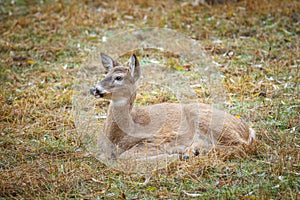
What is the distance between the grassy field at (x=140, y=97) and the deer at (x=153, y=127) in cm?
30

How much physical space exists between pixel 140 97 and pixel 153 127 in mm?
1592

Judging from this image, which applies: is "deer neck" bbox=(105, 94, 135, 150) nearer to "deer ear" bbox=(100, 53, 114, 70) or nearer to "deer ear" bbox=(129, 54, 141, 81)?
"deer ear" bbox=(129, 54, 141, 81)

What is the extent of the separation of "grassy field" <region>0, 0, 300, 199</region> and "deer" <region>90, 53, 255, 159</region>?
30cm

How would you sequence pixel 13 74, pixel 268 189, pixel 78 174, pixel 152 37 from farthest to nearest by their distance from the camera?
1. pixel 152 37
2. pixel 13 74
3. pixel 78 174
4. pixel 268 189

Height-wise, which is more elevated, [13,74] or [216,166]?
[216,166]

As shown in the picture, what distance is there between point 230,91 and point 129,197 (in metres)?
3.10

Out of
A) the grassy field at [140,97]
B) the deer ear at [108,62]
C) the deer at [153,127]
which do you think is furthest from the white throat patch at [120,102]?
the grassy field at [140,97]

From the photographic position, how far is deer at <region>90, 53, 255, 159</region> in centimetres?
545

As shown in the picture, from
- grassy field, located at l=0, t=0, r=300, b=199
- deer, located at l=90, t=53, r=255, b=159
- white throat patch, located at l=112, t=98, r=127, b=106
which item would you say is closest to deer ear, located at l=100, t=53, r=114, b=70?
deer, located at l=90, t=53, r=255, b=159

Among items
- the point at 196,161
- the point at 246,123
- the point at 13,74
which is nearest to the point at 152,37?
the point at 13,74

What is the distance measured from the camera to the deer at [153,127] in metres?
5.45

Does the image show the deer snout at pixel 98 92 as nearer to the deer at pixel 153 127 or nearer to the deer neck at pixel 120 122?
the deer at pixel 153 127

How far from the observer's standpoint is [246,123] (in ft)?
19.9

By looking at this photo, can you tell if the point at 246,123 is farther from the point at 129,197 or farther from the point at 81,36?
the point at 81,36
